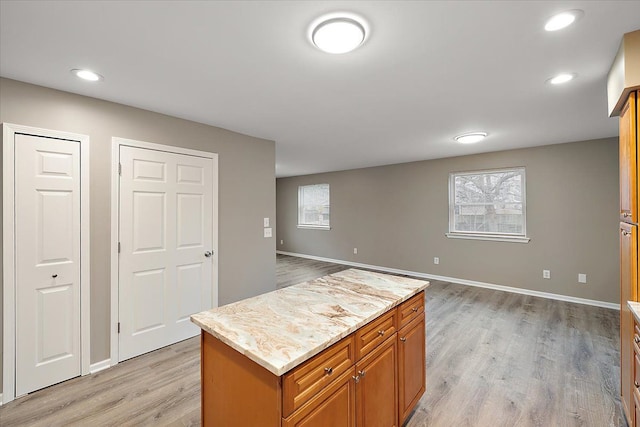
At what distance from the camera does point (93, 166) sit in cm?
244

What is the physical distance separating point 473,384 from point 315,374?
190 cm

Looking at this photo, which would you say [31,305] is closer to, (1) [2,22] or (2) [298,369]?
(1) [2,22]

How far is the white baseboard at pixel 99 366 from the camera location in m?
2.42

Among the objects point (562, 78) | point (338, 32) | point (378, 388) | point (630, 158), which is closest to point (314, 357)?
point (378, 388)

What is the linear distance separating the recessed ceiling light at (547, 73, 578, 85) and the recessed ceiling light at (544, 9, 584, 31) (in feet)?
2.46

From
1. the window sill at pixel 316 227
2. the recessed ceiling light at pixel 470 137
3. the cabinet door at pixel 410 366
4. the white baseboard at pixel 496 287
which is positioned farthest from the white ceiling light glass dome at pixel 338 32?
the window sill at pixel 316 227

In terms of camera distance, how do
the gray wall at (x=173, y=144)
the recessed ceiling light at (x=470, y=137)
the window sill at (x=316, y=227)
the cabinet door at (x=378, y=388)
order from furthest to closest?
the window sill at (x=316, y=227)
the recessed ceiling light at (x=470, y=137)
the gray wall at (x=173, y=144)
the cabinet door at (x=378, y=388)

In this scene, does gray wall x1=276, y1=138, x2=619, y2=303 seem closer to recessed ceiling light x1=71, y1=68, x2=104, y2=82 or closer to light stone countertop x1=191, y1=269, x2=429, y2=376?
light stone countertop x1=191, y1=269, x2=429, y2=376

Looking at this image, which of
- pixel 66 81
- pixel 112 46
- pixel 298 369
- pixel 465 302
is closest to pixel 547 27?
pixel 298 369

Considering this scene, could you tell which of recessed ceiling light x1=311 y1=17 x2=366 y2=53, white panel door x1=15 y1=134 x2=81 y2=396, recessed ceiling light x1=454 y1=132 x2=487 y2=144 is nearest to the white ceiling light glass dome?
recessed ceiling light x1=311 y1=17 x2=366 y2=53

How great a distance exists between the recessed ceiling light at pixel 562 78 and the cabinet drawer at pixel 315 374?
8.28ft

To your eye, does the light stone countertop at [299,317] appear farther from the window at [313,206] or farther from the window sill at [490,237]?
the window at [313,206]

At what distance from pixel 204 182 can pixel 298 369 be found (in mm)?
2680

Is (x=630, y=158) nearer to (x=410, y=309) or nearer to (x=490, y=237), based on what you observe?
(x=410, y=309)
